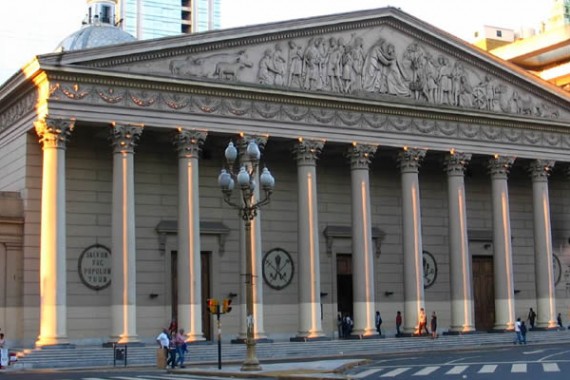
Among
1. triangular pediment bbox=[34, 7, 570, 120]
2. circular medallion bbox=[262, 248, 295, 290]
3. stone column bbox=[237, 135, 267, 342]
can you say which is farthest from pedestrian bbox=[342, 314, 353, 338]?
triangular pediment bbox=[34, 7, 570, 120]

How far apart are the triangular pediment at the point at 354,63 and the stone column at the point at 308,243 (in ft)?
11.1

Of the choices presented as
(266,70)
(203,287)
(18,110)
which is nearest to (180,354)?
(203,287)

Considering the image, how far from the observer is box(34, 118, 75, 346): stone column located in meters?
38.9

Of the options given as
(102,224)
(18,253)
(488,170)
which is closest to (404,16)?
(488,170)

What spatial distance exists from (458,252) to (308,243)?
9318mm

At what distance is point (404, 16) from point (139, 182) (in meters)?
16.9

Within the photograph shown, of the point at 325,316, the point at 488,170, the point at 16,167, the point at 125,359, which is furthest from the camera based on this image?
the point at 488,170

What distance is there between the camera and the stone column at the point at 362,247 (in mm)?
46531

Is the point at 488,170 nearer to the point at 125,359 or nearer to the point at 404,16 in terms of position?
the point at 404,16

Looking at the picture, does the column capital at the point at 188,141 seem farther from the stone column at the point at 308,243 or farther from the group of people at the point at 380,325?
the group of people at the point at 380,325

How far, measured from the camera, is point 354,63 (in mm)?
48281

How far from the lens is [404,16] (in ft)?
164

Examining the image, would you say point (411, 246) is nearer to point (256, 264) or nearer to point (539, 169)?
point (256, 264)

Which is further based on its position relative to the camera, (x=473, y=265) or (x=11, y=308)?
(x=473, y=265)
